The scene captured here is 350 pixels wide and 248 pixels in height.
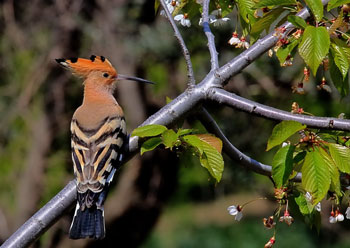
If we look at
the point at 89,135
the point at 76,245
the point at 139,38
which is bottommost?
the point at 76,245

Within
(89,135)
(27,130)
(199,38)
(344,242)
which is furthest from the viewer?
(344,242)

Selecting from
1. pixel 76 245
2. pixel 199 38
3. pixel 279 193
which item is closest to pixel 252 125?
pixel 199 38

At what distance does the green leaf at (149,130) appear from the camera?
6.69 feet

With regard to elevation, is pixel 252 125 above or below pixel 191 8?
below

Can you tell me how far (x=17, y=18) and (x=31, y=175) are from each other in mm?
1700

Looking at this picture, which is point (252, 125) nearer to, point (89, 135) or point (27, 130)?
point (27, 130)

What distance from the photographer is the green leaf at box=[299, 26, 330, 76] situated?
78.6 inches

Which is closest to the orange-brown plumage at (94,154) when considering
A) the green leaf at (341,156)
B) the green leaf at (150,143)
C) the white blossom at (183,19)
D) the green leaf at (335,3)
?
the green leaf at (150,143)

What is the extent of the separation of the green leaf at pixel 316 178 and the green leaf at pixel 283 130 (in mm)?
125

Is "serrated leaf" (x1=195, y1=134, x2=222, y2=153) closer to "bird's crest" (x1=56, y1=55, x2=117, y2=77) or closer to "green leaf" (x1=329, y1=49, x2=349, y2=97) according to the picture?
"green leaf" (x1=329, y1=49, x2=349, y2=97)

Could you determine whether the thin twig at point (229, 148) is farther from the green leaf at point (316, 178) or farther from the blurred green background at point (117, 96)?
the blurred green background at point (117, 96)

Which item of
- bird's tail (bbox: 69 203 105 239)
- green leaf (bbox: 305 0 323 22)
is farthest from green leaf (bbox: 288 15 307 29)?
bird's tail (bbox: 69 203 105 239)

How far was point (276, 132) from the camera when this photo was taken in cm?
195

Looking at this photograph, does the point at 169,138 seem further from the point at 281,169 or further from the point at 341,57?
the point at 341,57
